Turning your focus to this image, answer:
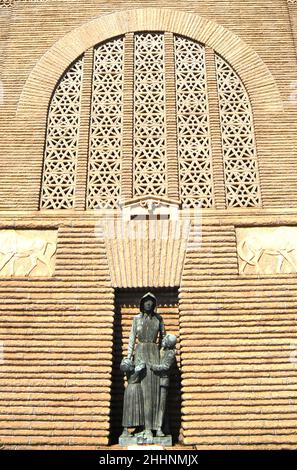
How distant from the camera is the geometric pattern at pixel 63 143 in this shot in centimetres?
593

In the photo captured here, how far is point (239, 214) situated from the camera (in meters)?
5.71

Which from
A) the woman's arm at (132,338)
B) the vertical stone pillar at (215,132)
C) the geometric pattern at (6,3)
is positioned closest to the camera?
the woman's arm at (132,338)

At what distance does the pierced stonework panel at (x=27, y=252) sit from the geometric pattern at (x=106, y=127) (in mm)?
712

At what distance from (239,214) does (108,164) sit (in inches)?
69.8

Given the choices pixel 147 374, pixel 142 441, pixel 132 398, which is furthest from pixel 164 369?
pixel 142 441

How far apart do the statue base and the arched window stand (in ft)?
8.65

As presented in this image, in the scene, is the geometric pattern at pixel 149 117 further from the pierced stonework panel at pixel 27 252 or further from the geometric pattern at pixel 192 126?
the pierced stonework panel at pixel 27 252

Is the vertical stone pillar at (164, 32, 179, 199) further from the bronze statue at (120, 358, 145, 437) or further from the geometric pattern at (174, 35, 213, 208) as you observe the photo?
the bronze statue at (120, 358, 145, 437)

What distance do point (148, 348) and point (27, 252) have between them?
1838mm

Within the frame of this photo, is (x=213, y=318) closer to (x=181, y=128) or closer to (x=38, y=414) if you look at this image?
(x=38, y=414)

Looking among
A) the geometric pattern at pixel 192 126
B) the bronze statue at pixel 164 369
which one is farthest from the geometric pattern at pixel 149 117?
the bronze statue at pixel 164 369

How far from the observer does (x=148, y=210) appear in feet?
18.7

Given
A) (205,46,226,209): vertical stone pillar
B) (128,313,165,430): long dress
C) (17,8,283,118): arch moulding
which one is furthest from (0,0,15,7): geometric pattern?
(128,313,165,430): long dress

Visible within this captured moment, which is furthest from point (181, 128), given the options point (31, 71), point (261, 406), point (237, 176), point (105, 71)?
point (261, 406)
